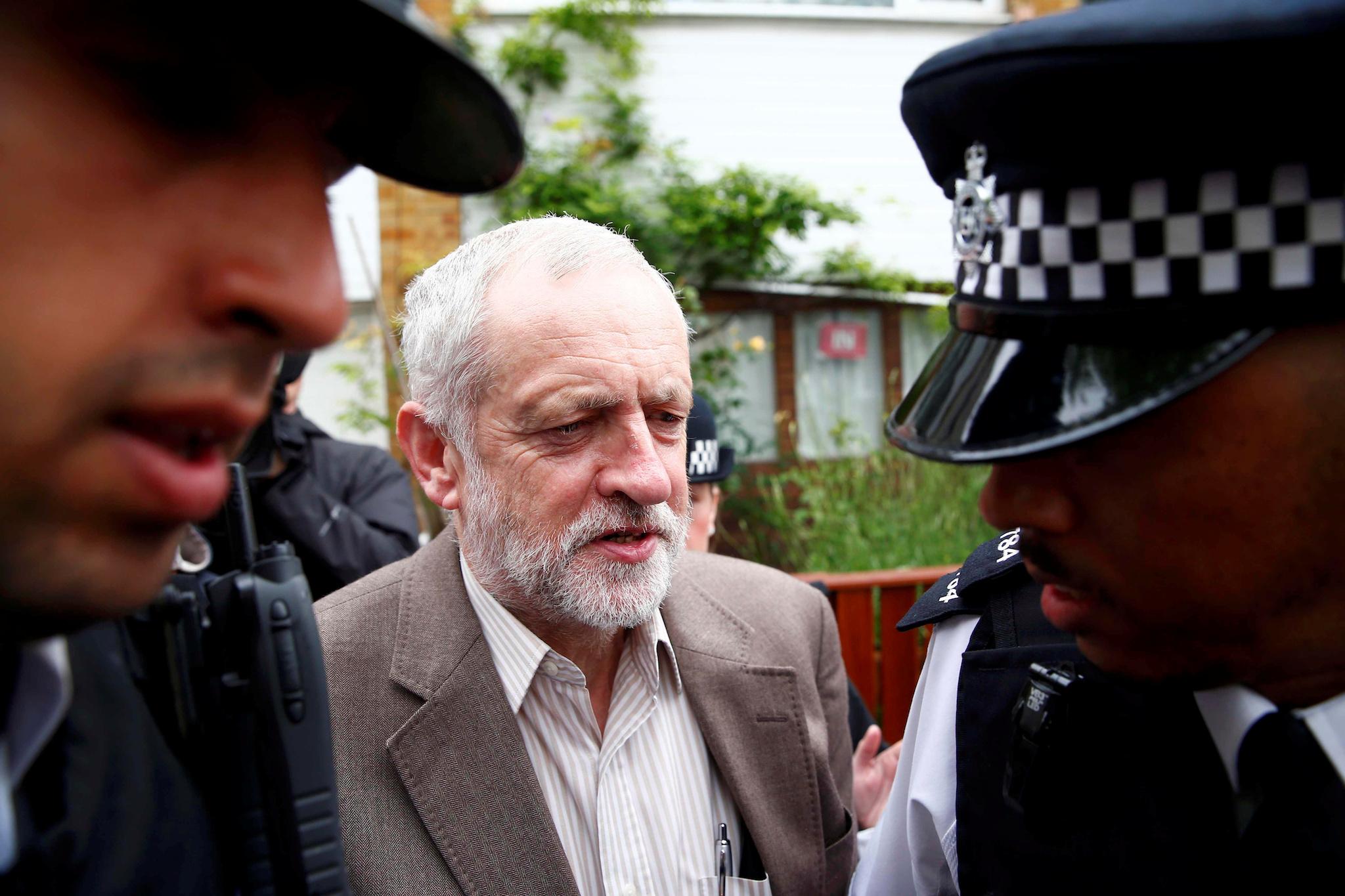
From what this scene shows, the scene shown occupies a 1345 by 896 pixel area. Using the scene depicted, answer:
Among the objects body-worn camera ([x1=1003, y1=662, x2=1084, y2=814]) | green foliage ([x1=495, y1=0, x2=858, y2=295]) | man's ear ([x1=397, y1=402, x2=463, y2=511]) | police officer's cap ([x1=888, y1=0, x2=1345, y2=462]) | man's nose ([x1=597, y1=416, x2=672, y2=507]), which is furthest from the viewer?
green foliage ([x1=495, y1=0, x2=858, y2=295])

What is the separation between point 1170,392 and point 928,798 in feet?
3.18

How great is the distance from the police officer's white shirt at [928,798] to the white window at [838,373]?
595 centimetres

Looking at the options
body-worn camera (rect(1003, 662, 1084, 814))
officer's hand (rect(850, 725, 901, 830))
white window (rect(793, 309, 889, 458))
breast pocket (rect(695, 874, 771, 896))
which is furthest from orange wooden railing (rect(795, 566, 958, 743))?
white window (rect(793, 309, 889, 458))

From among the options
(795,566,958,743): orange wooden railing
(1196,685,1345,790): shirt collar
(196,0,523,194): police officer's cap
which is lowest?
(795,566,958,743): orange wooden railing

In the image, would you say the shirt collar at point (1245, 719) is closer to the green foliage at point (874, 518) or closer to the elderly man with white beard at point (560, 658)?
the elderly man with white beard at point (560, 658)

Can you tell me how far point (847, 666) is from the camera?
3871 mm

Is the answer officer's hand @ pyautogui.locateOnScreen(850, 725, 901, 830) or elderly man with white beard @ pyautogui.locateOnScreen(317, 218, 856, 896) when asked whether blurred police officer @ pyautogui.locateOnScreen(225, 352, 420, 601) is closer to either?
elderly man with white beard @ pyautogui.locateOnScreen(317, 218, 856, 896)

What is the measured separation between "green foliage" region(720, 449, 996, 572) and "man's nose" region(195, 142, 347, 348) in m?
4.61

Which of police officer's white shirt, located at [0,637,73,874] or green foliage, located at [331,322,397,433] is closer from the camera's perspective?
police officer's white shirt, located at [0,637,73,874]

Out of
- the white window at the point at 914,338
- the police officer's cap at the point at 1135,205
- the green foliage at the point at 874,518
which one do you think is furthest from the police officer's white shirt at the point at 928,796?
the white window at the point at 914,338

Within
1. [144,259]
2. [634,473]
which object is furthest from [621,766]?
[144,259]

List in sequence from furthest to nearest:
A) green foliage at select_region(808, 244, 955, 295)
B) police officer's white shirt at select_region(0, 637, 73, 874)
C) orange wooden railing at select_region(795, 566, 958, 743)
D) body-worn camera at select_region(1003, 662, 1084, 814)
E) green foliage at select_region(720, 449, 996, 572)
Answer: green foliage at select_region(808, 244, 955, 295) → green foliage at select_region(720, 449, 996, 572) → orange wooden railing at select_region(795, 566, 958, 743) → body-worn camera at select_region(1003, 662, 1084, 814) → police officer's white shirt at select_region(0, 637, 73, 874)

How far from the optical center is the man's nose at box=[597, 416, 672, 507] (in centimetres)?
186

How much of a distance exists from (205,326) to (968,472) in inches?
217
